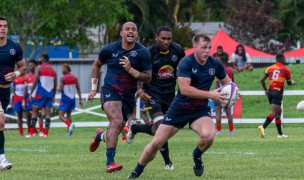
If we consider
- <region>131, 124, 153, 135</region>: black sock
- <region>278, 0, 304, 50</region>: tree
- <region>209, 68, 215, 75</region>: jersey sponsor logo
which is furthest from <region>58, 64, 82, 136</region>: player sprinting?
<region>278, 0, 304, 50</region>: tree

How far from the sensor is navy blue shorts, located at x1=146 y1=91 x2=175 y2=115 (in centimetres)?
1538

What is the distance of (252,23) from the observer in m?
52.7

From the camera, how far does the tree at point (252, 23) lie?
5231 centimetres

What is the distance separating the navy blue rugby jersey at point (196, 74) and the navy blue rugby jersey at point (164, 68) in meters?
2.16

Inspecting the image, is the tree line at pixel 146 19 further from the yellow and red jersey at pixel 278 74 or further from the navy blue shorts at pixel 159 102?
the navy blue shorts at pixel 159 102

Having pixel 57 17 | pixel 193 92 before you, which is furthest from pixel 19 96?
pixel 193 92

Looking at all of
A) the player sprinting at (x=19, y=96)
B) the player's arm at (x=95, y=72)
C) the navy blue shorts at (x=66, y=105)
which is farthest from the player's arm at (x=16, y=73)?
the player sprinting at (x=19, y=96)

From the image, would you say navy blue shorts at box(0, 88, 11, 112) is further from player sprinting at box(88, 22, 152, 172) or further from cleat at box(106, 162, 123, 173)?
cleat at box(106, 162, 123, 173)

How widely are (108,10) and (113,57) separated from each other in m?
22.8

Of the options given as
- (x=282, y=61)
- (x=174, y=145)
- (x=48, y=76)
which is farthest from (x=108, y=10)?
(x=174, y=145)

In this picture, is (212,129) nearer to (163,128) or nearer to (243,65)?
(163,128)

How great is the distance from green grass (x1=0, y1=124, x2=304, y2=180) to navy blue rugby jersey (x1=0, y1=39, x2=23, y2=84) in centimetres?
148

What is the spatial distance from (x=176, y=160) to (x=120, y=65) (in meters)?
2.52

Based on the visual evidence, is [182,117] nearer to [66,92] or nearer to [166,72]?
[166,72]
